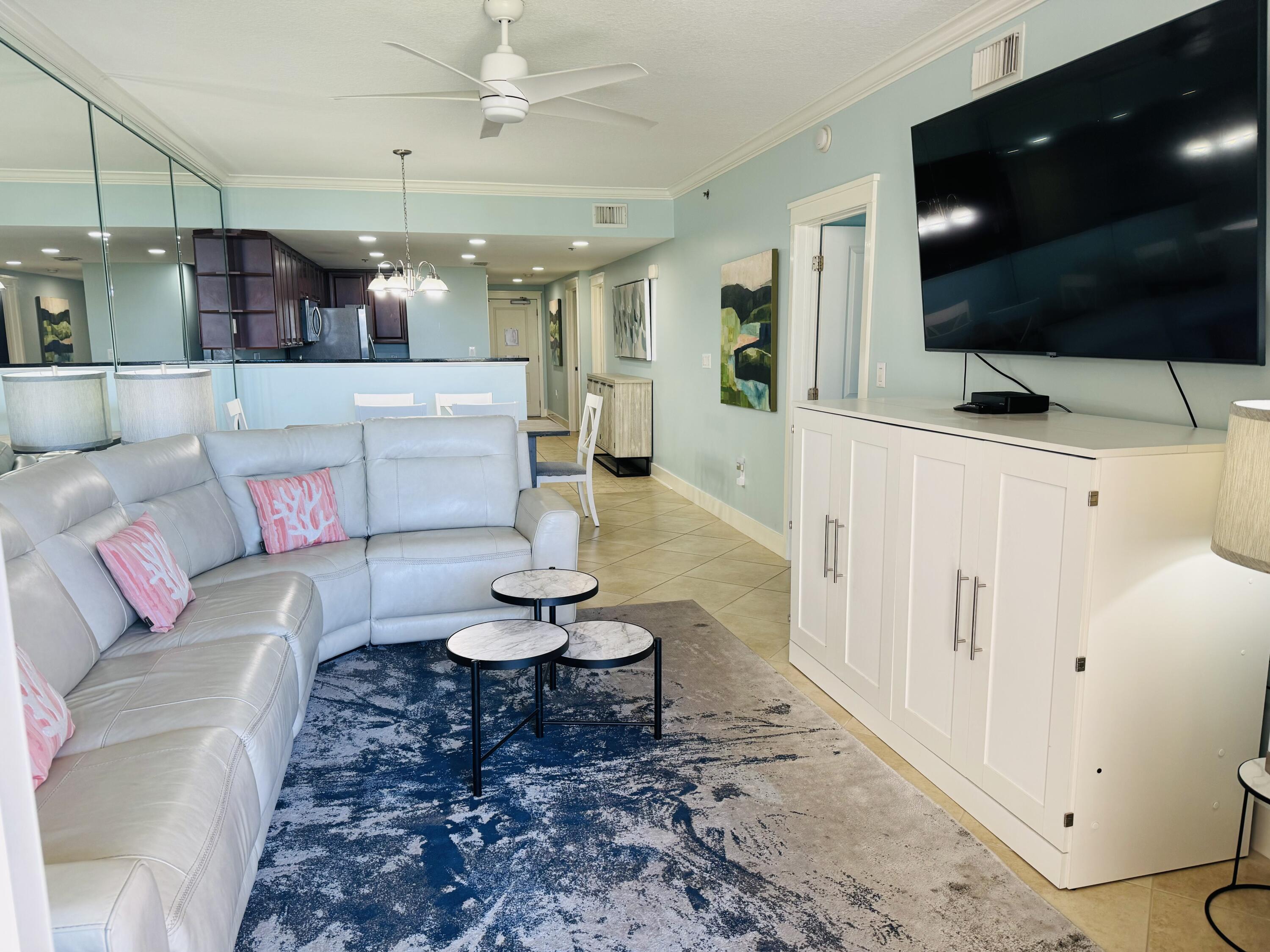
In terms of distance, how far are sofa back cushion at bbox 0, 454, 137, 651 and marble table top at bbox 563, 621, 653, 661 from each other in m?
1.36

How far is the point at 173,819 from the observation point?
1.50m

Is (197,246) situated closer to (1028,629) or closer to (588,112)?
(588,112)

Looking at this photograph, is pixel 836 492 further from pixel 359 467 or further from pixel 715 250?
pixel 715 250

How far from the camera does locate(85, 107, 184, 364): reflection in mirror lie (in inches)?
165

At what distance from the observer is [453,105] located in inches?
168

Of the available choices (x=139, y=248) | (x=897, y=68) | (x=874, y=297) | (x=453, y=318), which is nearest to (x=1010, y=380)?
(x=874, y=297)

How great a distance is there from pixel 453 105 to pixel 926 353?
2708 mm

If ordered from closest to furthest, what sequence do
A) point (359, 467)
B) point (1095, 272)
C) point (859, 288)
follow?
point (1095, 272)
point (359, 467)
point (859, 288)

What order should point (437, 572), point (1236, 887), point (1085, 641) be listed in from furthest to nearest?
point (437, 572), point (1236, 887), point (1085, 641)

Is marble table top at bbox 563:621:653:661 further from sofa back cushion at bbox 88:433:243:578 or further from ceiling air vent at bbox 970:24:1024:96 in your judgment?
ceiling air vent at bbox 970:24:1024:96

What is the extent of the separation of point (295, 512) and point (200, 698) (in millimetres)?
1673

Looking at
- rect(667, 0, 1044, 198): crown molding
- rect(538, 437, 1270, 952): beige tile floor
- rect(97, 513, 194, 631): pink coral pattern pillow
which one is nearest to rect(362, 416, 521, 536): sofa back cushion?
rect(538, 437, 1270, 952): beige tile floor

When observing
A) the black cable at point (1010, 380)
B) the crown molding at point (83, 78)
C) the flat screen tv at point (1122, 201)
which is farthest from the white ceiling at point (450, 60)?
the black cable at point (1010, 380)

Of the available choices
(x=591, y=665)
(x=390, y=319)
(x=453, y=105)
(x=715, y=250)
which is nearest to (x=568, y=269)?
(x=390, y=319)
